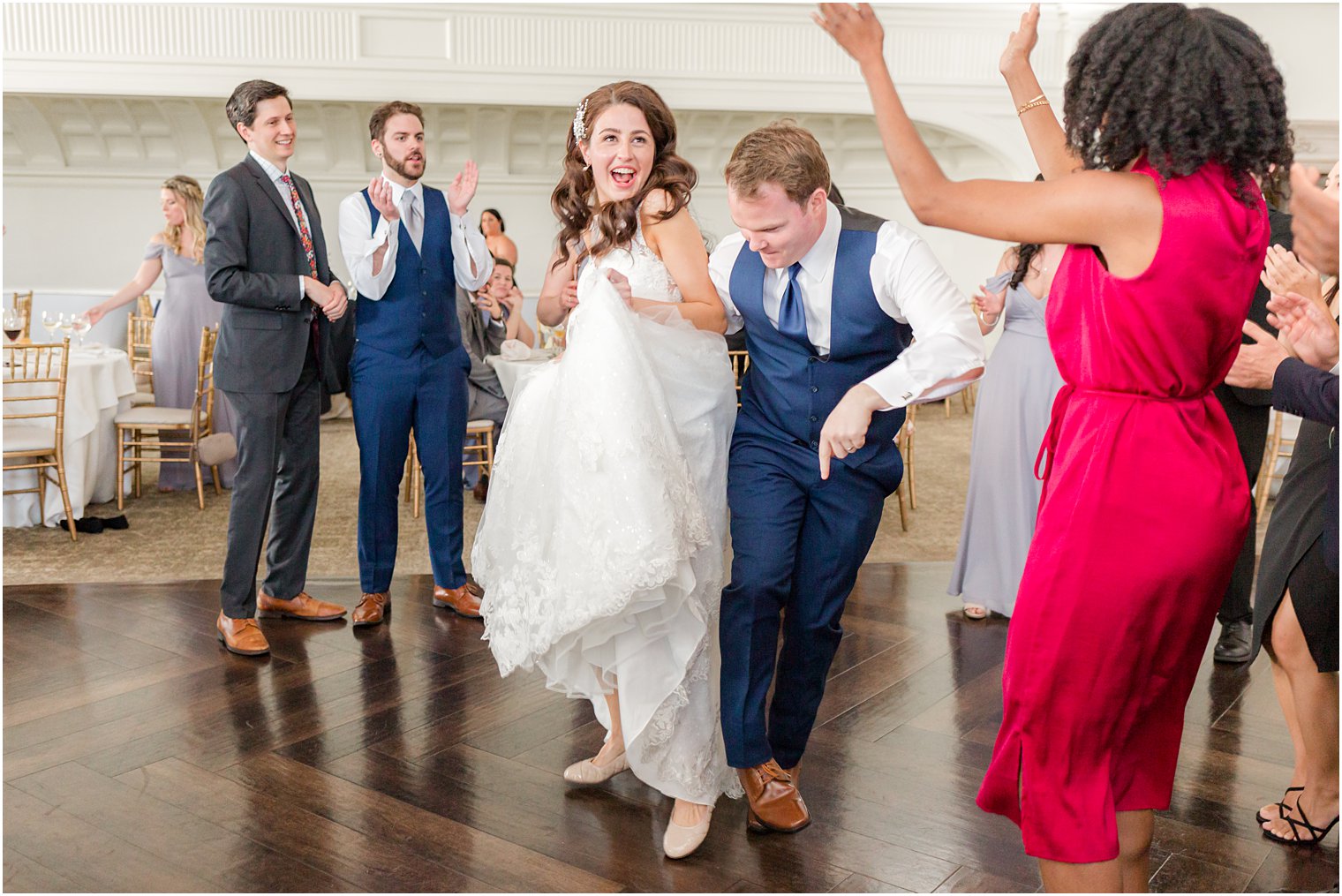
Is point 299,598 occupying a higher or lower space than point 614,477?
lower

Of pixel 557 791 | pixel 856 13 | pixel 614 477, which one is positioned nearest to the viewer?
pixel 856 13

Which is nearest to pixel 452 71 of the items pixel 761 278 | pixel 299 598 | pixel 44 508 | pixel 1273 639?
pixel 44 508

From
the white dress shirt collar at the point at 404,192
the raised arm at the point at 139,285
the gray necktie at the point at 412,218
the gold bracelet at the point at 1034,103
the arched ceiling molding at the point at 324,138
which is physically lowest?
the raised arm at the point at 139,285

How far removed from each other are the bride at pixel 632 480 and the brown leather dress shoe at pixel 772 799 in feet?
0.29

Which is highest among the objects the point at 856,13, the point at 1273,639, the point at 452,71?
the point at 452,71

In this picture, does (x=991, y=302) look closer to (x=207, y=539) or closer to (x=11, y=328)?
(x=207, y=539)

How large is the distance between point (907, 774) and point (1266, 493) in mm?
4379

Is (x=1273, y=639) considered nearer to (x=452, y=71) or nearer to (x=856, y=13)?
(x=856, y=13)

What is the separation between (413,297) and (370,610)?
3.74ft

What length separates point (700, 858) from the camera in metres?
2.55

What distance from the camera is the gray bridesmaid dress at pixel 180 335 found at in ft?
22.5

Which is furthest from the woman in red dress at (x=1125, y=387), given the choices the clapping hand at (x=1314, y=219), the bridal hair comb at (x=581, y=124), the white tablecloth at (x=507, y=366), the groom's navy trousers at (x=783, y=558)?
the white tablecloth at (x=507, y=366)

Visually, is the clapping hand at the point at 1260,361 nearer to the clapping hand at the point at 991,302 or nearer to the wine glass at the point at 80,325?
the clapping hand at the point at 991,302

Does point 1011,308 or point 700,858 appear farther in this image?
point 1011,308
